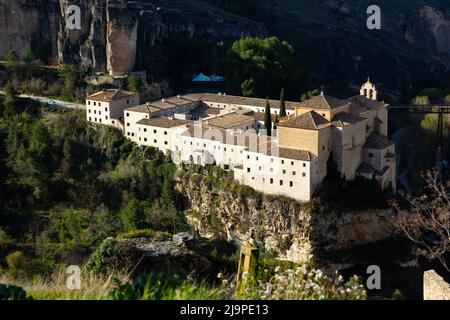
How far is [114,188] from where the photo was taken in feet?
121

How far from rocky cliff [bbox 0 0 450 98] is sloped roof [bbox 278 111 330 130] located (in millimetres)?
15609

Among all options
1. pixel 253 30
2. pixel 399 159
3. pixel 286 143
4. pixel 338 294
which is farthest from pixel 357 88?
pixel 338 294

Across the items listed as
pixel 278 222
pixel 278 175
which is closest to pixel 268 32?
pixel 278 175

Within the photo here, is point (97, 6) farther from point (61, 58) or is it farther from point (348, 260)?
point (348, 260)

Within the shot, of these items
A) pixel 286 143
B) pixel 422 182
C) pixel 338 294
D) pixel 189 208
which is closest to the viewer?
pixel 338 294

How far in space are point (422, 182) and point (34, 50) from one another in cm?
2598

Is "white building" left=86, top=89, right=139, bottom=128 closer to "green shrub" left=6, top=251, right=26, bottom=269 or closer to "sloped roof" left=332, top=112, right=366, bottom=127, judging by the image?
"green shrub" left=6, top=251, right=26, bottom=269

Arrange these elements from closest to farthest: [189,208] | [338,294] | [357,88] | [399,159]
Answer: [338,294]
[189,208]
[399,159]
[357,88]

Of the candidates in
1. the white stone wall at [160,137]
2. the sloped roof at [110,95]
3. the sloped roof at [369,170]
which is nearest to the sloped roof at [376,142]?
the sloped roof at [369,170]

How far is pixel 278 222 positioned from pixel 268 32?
27.6 m

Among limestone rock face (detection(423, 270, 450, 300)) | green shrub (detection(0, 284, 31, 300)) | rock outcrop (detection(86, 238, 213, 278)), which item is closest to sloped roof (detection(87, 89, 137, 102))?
rock outcrop (detection(86, 238, 213, 278))

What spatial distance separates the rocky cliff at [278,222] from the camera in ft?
106

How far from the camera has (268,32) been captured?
57625 millimetres

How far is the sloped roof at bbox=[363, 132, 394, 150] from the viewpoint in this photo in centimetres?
3395
